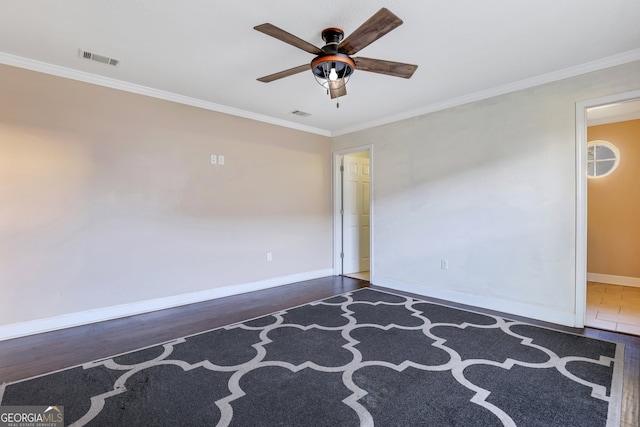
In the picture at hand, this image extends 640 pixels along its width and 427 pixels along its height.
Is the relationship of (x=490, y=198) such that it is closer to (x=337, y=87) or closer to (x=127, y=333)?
(x=337, y=87)

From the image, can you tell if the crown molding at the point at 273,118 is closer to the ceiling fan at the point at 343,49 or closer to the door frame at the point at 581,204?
the door frame at the point at 581,204

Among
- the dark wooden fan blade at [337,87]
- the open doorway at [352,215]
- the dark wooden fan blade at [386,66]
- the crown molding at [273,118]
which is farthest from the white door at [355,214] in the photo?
the dark wooden fan blade at [386,66]

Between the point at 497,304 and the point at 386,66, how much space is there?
113 inches

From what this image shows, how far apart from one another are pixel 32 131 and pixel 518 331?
4875 millimetres

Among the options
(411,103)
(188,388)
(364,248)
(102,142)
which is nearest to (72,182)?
(102,142)

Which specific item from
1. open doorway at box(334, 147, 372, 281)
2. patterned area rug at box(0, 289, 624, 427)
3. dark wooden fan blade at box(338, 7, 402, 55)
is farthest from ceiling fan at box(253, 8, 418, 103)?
open doorway at box(334, 147, 372, 281)

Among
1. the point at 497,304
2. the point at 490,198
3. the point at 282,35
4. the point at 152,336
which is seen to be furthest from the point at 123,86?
the point at 497,304

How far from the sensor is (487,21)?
231cm

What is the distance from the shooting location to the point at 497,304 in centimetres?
356

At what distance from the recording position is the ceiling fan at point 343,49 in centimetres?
189

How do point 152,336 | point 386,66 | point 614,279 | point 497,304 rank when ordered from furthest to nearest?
point 614,279
point 497,304
point 152,336
point 386,66

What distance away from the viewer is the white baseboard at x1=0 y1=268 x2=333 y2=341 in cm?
288

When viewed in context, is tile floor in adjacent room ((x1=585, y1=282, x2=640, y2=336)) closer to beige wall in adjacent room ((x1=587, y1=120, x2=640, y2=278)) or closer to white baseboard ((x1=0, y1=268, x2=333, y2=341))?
beige wall in adjacent room ((x1=587, y1=120, x2=640, y2=278))

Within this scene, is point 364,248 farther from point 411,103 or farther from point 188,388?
point 188,388
